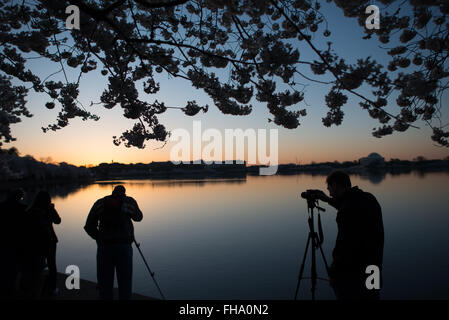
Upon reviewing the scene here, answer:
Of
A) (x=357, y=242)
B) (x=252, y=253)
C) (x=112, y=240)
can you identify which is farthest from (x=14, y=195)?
(x=252, y=253)

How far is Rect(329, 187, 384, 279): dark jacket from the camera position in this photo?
224 cm

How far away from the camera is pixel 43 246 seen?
Answer: 156 inches

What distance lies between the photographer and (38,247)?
3.91 m

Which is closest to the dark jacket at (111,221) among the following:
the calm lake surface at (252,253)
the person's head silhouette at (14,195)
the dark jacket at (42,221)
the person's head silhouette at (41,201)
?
the dark jacket at (42,221)

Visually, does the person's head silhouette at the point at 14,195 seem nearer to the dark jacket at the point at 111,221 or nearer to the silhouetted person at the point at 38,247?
the silhouetted person at the point at 38,247

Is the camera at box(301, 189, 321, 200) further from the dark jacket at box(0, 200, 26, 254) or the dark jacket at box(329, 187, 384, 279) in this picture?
the dark jacket at box(0, 200, 26, 254)

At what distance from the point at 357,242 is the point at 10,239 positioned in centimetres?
471

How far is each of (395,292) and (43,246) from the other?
7.56 meters

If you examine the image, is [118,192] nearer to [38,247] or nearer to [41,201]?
[41,201]

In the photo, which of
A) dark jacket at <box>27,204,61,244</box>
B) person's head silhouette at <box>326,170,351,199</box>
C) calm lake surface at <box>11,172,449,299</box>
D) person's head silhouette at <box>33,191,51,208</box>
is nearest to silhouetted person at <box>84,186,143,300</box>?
dark jacket at <box>27,204,61,244</box>

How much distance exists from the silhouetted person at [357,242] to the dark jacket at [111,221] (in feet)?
8.46

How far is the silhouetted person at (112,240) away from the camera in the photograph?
3367 millimetres

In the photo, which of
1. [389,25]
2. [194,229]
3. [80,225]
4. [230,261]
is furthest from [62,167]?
[389,25]
